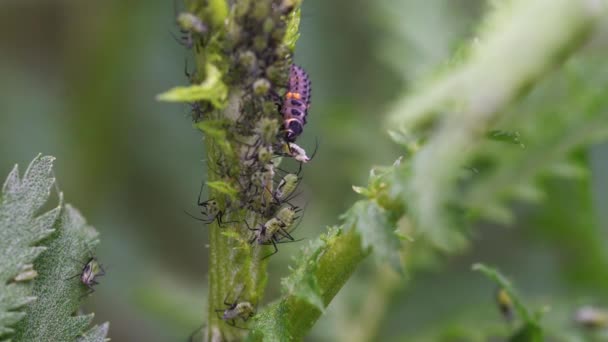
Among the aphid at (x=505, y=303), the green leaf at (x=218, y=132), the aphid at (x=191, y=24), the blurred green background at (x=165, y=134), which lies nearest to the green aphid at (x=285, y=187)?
the green leaf at (x=218, y=132)

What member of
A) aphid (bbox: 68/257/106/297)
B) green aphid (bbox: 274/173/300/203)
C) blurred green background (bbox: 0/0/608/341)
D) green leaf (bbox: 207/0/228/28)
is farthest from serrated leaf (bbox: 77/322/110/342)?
blurred green background (bbox: 0/0/608/341)

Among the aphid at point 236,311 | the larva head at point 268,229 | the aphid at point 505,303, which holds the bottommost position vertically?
the aphid at point 236,311

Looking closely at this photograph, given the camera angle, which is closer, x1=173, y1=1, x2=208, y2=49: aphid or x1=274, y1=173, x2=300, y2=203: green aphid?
x1=173, y1=1, x2=208, y2=49: aphid

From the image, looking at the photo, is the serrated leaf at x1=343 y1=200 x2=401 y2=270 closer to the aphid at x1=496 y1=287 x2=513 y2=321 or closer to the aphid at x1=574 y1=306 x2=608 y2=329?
the aphid at x1=496 y1=287 x2=513 y2=321

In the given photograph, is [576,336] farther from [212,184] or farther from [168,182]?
[168,182]

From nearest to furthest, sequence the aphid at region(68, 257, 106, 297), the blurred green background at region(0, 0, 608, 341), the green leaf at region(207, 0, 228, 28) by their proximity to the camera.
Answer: the green leaf at region(207, 0, 228, 28), the aphid at region(68, 257, 106, 297), the blurred green background at region(0, 0, 608, 341)

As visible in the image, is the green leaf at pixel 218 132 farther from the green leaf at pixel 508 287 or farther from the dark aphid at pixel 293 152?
the green leaf at pixel 508 287
